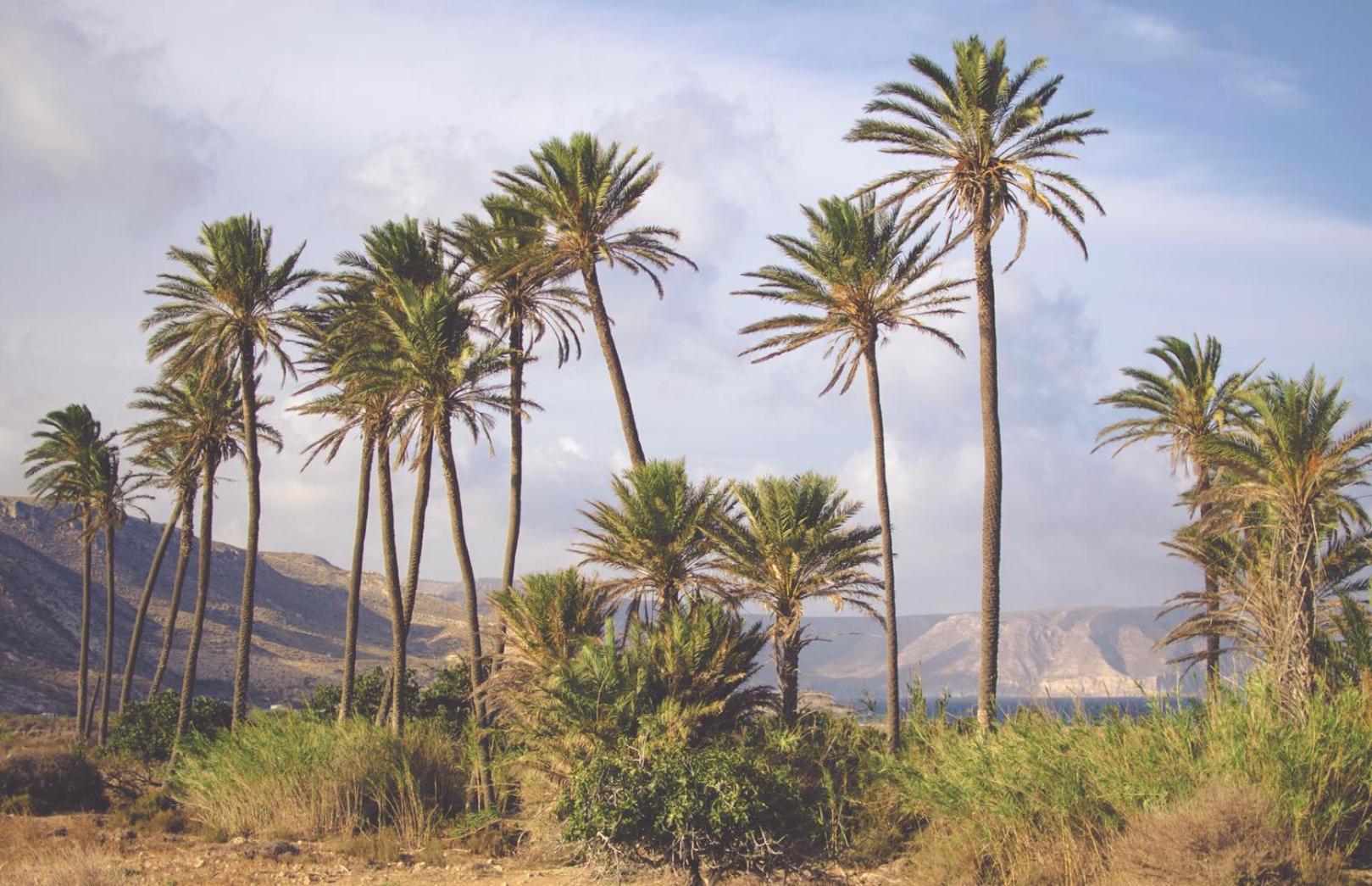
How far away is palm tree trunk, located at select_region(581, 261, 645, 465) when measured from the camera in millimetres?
29659

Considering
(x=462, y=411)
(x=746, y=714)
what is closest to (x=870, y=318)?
(x=462, y=411)

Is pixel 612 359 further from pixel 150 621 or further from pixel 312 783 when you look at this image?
pixel 150 621

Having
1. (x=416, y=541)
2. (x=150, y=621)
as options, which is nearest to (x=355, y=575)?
(x=416, y=541)

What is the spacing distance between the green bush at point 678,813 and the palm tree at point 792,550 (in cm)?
852

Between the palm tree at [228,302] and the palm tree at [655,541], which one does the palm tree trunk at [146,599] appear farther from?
the palm tree at [655,541]

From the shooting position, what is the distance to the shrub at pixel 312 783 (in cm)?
2112

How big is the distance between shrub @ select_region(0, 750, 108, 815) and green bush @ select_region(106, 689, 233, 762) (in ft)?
33.2

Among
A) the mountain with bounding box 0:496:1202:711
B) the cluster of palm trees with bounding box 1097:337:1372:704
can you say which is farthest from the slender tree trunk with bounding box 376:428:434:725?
the mountain with bounding box 0:496:1202:711

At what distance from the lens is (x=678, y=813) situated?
14.6m

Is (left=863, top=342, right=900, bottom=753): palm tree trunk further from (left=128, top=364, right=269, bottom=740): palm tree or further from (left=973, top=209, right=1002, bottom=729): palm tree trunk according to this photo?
(left=128, top=364, right=269, bottom=740): palm tree

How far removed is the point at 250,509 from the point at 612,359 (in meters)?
13.0

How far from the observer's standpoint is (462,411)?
2689 centimetres

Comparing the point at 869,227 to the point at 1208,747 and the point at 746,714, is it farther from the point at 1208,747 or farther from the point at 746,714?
the point at 1208,747

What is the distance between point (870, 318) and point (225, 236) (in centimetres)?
1880
